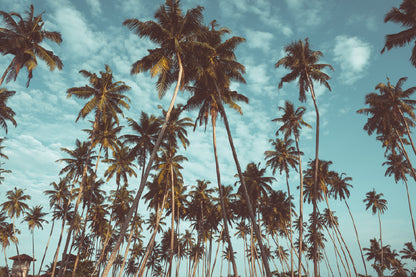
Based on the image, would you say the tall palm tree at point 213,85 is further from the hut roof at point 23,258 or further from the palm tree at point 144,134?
the hut roof at point 23,258

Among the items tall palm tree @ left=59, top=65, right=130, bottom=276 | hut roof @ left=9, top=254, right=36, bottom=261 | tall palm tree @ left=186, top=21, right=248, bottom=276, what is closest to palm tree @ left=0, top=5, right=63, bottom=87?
tall palm tree @ left=59, top=65, right=130, bottom=276

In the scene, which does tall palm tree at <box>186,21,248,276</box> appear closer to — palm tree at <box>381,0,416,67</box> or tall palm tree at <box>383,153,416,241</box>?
palm tree at <box>381,0,416,67</box>

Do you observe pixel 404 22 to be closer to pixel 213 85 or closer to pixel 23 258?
pixel 213 85

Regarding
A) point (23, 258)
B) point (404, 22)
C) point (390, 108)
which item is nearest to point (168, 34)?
point (404, 22)

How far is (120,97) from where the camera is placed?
2447cm

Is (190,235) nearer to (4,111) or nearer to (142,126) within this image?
(142,126)

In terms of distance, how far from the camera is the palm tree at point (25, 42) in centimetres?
1647

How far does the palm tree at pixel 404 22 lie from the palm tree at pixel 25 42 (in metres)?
24.8

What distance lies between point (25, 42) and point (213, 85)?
14042 mm

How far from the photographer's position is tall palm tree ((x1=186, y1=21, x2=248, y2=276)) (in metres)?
18.0

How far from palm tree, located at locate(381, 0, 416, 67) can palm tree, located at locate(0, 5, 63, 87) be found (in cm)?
2483

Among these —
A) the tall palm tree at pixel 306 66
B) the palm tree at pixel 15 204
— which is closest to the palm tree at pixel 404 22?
the tall palm tree at pixel 306 66

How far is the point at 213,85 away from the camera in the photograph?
1872cm

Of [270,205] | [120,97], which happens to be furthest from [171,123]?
[270,205]
